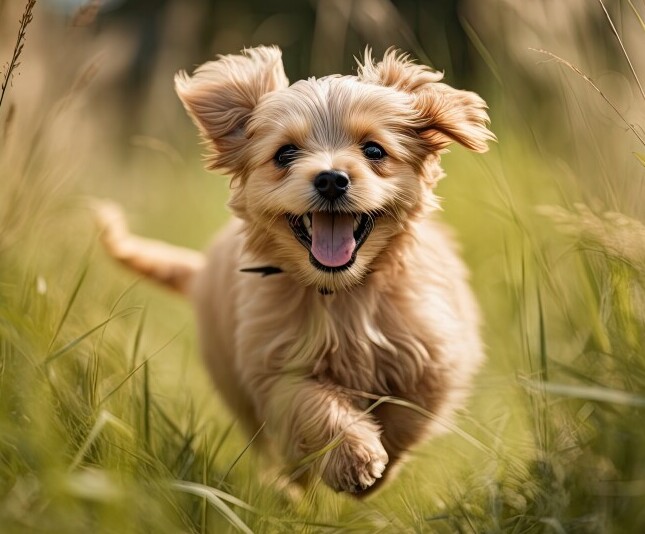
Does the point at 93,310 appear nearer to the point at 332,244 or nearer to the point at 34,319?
the point at 34,319

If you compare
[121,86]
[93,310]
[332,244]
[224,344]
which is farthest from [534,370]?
[121,86]

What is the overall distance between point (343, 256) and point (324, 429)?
462 millimetres

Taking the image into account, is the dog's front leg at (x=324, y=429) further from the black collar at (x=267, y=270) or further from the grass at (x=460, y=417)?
the black collar at (x=267, y=270)

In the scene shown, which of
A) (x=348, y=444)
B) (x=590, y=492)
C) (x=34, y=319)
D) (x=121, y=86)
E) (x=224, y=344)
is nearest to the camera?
(x=590, y=492)

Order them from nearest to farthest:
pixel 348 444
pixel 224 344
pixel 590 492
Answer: pixel 590 492 < pixel 348 444 < pixel 224 344

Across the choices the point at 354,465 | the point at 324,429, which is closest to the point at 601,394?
the point at 354,465

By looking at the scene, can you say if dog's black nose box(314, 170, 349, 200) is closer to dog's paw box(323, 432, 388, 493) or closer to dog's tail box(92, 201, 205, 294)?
dog's paw box(323, 432, 388, 493)

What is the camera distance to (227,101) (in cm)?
284

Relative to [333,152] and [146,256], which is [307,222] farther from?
[146,256]

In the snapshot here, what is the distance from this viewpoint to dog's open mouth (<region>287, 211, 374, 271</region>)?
2.51 metres

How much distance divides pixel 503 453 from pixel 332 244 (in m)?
0.72

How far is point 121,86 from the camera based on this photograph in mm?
7871

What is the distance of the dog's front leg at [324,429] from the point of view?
2.39 metres

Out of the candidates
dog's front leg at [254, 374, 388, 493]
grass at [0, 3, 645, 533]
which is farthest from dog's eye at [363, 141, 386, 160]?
dog's front leg at [254, 374, 388, 493]
